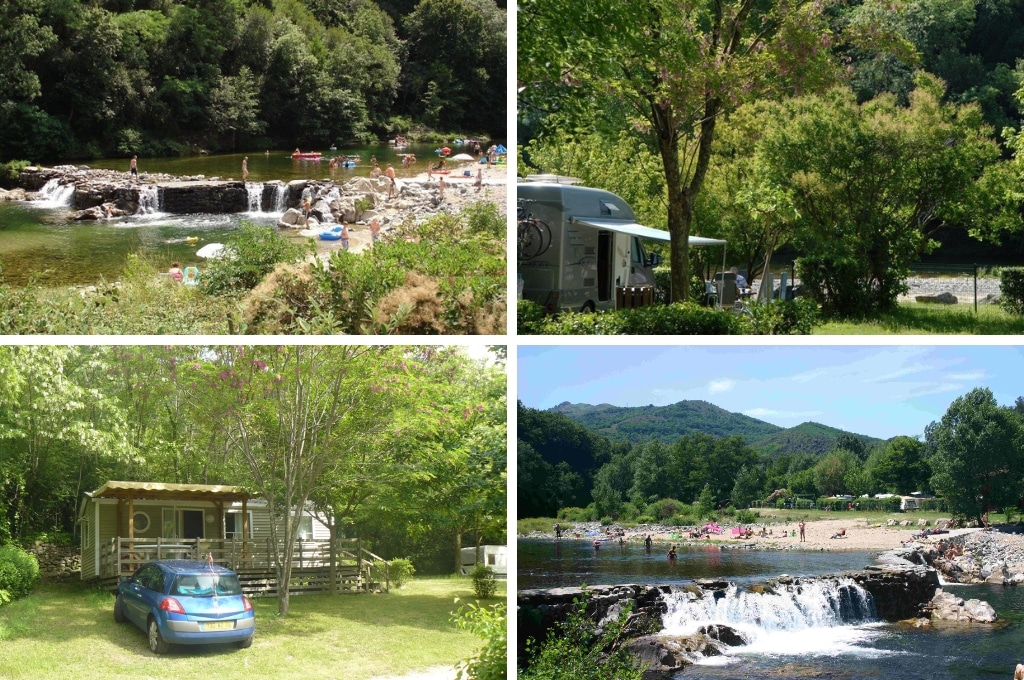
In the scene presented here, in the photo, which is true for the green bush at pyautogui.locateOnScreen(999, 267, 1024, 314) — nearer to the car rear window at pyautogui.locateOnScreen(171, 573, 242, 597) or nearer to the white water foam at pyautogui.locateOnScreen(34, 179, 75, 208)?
the car rear window at pyautogui.locateOnScreen(171, 573, 242, 597)

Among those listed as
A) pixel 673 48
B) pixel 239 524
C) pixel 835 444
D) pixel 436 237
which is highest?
pixel 673 48

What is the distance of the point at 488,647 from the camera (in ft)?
15.5

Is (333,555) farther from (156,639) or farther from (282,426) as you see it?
(156,639)

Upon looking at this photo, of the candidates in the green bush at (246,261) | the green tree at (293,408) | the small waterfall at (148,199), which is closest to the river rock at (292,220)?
the green bush at (246,261)

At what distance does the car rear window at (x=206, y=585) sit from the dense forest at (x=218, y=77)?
2.53m

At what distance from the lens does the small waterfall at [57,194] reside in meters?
5.89

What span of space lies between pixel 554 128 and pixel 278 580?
10.1 ft

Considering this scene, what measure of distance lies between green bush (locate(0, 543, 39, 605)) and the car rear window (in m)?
0.66

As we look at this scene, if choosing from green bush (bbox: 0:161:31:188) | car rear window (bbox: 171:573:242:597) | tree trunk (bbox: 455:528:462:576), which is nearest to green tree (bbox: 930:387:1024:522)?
tree trunk (bbox: 455:528:462:576)

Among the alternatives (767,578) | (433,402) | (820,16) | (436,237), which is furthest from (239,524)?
(820,16)

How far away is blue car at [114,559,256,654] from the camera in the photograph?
4.63 meters

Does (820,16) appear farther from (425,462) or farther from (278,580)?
(278,580)

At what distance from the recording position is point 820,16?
694 cm

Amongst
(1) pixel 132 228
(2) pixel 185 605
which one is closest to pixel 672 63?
(1) pixel 132 228
